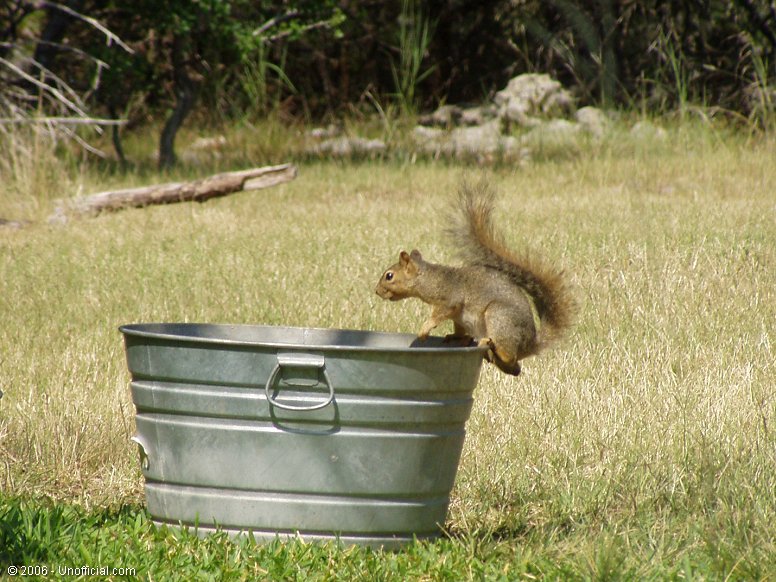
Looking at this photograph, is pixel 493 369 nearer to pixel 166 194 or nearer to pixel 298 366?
pixel 298 366

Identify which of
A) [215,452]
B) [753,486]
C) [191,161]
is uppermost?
[215,452]

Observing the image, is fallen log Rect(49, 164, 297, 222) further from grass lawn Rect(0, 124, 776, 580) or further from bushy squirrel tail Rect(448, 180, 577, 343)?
bushy squirrel tail Rect(448, 180, 577, 343)

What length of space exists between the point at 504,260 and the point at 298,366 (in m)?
1.15

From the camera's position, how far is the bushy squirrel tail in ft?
11.5

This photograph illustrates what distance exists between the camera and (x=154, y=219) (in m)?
8.29

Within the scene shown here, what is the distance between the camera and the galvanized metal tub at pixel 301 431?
8.61 ft

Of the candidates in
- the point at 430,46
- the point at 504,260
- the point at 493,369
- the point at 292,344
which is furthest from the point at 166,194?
the point at 430,46

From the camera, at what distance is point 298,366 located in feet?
8.52

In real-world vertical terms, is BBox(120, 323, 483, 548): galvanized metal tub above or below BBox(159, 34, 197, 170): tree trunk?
above

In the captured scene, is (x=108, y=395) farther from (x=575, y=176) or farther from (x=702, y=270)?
(x=575, y=176)

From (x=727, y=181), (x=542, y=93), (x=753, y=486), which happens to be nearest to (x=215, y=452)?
(x=753, y=486)

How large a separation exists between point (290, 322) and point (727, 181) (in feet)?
17.0

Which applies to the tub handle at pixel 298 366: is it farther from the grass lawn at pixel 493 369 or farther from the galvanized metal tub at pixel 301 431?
the grass lawn at pixel 493 369

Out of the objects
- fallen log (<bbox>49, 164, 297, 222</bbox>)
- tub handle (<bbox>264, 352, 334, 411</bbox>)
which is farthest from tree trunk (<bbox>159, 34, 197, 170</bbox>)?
tub handle (<bbox>264, 352, 334, 411</bbox>)
